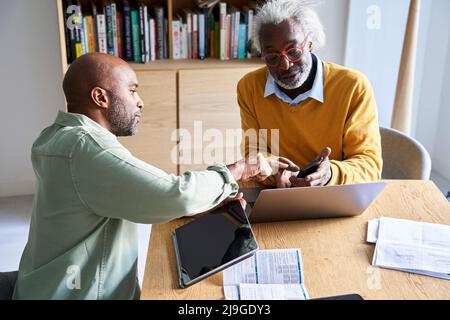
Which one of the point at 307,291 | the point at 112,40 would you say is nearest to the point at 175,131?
the point at 112,40

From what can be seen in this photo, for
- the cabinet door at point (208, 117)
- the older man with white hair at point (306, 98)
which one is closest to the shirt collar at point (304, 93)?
the older man with white hair at point (306, 98)

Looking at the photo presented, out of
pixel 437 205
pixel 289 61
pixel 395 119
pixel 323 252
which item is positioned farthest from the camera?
pixel 395 119

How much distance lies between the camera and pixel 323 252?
1.55m

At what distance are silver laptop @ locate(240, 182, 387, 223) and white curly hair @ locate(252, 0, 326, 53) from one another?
2.34ft

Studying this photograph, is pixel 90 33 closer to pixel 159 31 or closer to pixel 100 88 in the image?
pixel 159 31

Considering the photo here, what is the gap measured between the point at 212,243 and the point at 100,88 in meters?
0.50

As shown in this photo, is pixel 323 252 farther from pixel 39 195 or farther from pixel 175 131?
pixel 175 131

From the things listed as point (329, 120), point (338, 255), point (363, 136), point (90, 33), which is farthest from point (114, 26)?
point (338, 255)

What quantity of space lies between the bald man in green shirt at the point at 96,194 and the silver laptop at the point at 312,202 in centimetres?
15

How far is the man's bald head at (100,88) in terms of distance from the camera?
1.49 meters

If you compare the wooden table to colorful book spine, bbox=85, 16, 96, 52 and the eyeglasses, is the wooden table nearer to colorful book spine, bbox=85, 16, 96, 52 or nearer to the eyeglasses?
the eyeglasses

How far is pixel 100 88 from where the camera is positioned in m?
1.49

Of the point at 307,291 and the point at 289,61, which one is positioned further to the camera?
the point at 289,61

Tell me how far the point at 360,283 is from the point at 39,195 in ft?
2.71
